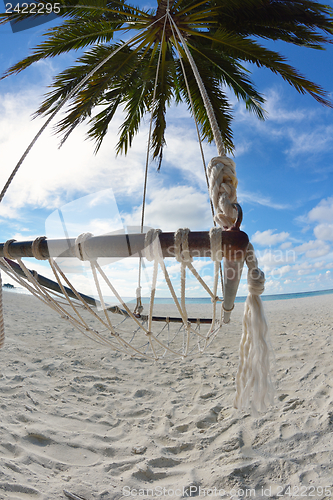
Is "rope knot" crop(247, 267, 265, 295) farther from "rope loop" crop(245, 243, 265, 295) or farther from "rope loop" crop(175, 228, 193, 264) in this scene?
"rope loop" crop(175, 228, 193, 264)

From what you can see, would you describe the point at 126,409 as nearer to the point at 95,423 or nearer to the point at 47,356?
the point at 95,423

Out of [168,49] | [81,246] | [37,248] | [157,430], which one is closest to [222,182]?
[81,246]

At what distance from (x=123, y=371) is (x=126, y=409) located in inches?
20.0

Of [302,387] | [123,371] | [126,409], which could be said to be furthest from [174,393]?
[302,387]

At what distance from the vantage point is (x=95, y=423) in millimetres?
1501

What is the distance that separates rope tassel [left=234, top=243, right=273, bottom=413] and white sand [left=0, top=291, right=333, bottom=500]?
0.62m

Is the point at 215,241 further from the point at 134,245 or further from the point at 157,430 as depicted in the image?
the point at 157,430

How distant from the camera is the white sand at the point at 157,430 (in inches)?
43.0

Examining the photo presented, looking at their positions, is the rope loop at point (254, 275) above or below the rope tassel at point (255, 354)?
above

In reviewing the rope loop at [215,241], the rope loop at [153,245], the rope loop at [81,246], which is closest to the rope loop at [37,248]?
the rope loop at [81,246]

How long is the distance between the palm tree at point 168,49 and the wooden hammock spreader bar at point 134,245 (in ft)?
4.77

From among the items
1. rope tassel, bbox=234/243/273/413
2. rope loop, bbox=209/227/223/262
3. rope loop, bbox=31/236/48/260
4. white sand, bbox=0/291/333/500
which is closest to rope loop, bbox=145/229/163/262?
rope loop, bbox=209/227/223/262

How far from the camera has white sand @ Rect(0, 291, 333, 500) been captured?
43.0 inches

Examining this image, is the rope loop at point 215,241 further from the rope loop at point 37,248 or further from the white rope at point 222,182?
the rope loop at point 37,248
